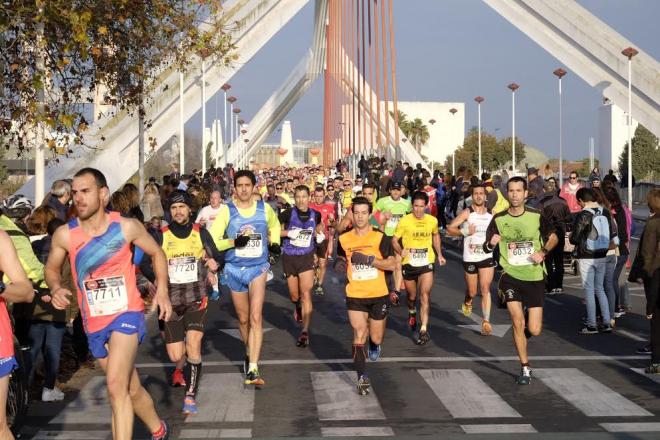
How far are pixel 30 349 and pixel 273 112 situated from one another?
103m

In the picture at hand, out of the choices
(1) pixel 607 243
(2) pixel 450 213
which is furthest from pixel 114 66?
(2) pixel 450 213

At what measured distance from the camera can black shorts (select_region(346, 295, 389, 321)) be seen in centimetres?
1038

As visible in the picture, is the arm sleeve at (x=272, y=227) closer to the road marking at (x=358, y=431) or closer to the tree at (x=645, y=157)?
the road marking at (x=358, y=431)

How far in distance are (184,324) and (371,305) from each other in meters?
1.74

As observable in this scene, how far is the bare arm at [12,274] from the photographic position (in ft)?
19.1

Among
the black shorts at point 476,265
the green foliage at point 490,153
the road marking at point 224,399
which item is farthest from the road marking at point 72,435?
the green foliage at point 490,153

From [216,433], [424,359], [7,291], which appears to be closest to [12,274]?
[7,291]

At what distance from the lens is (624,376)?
1055cm

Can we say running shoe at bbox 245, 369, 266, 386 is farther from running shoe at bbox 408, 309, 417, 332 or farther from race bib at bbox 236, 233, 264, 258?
running shoe at bbox 408, 309, 417, 332

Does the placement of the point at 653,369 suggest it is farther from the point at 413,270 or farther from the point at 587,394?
the point at 413,270

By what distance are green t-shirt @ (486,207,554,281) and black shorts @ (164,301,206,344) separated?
2911mm

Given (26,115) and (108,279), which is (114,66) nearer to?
(26,115)

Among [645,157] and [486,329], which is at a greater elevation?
[645,157]

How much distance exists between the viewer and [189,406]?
8.97 m
